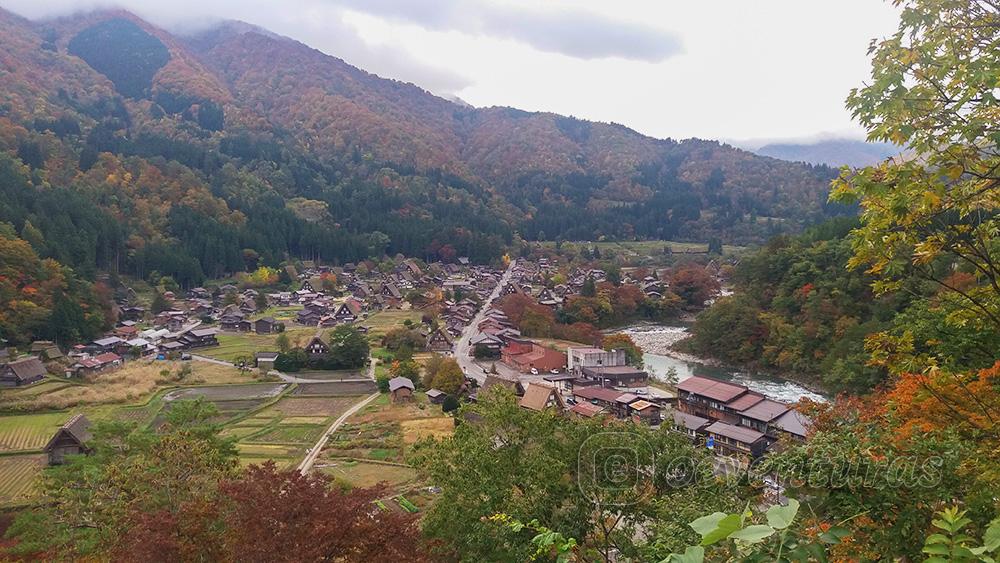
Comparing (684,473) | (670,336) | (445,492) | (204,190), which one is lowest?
(670,336)

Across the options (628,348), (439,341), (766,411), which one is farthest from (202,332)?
(766,411)

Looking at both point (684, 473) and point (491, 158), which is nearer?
point (684, 473)

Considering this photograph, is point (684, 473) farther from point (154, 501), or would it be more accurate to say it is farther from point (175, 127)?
point (175, 127)

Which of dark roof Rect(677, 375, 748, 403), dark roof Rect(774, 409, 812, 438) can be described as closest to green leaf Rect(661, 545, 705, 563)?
dark roof Rect(774, 409, 812, 438)

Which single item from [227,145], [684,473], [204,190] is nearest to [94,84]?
[227,145]

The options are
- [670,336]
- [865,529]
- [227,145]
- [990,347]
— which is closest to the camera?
[865,529]

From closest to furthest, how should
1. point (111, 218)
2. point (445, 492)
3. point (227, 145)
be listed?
point (445, 492) → point (111, 218) → point (227, 145)

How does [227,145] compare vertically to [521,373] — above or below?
above
